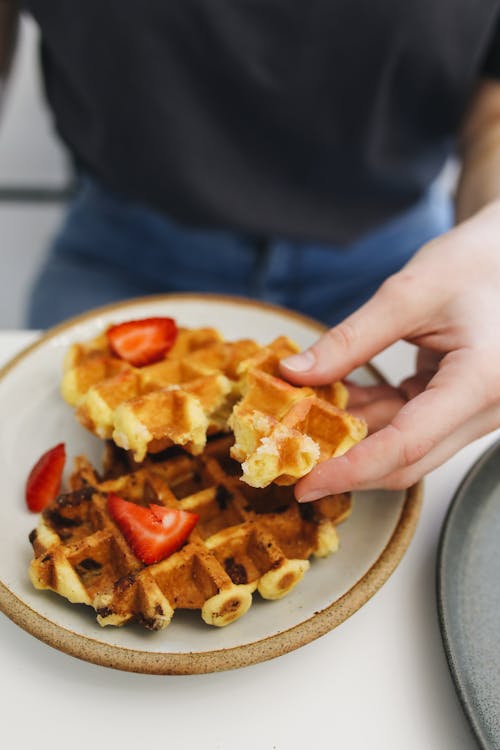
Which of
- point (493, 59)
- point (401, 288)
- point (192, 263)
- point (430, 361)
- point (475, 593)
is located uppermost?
point (493, 59)

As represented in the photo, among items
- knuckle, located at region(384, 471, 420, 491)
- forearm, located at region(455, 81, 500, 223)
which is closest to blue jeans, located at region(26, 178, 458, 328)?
forearm, located at region(455, 81, 500, 223)

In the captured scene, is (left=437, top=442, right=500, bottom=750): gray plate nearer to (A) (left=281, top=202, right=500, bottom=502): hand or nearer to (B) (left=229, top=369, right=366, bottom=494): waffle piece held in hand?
(A) (left=281, top=202, right=500, bottom=502): hand

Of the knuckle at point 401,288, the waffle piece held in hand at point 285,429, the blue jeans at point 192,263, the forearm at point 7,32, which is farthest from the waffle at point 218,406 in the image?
the forearm at point 7,32

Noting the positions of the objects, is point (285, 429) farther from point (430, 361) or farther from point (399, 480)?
point (430, 361)

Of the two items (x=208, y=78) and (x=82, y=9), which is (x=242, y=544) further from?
(x=82, y=9)

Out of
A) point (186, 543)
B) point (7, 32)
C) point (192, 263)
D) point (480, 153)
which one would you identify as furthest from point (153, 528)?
point (7, 32)

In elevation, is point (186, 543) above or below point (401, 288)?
below

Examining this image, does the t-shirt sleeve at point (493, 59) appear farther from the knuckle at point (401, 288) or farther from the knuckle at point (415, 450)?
the knuckle at point (415, 450)
